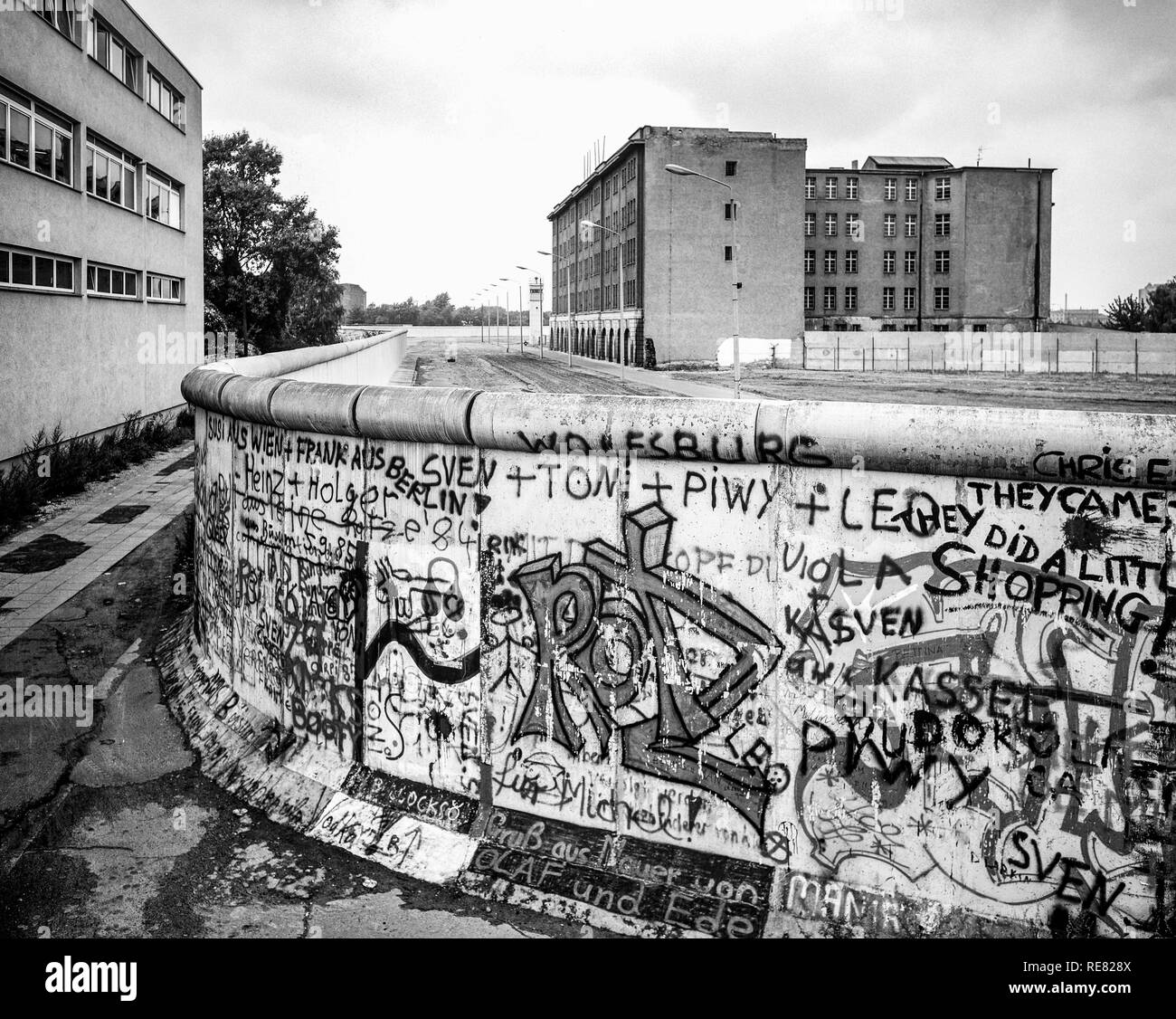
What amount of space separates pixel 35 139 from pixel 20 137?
802 mm

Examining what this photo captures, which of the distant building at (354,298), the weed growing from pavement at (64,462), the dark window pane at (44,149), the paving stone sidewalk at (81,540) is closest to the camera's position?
the paving stone sidewalk at (81,540)

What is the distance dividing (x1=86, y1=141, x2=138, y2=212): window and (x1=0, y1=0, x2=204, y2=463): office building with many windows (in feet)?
0.16

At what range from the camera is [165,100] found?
31719 millimetres

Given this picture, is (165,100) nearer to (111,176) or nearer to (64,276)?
(111,176)

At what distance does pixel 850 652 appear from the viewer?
473 centimetres

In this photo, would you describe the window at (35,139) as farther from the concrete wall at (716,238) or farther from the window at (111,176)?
the concrete wall at (716,238)

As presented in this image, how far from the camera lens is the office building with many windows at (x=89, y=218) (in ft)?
63.7

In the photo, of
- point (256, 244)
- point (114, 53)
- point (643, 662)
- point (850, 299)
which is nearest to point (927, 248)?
point (850, 299)

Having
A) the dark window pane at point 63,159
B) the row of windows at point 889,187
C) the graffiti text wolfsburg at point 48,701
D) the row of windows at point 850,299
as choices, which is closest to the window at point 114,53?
the dark window pane at point 63,159

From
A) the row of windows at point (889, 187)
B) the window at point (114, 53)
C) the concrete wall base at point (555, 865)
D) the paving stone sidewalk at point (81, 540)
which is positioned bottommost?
the concrete wall base at point (555, 865)

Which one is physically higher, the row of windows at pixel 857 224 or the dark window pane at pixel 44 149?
the row of windows at pixel 857 224

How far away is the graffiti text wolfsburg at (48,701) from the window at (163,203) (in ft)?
80.4

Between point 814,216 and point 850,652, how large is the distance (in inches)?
3692
